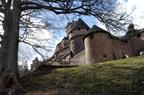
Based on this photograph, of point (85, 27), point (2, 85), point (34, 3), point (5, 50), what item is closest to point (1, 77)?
point (2, 85)

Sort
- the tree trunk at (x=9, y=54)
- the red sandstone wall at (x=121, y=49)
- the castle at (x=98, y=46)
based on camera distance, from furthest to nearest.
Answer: the red sandstone wall at (x=121, y=49)
the castle at (x=98, y=46)
the tree trunk at (x=9, y=54)

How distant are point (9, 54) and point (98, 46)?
118 ft

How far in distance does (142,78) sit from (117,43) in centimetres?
4108

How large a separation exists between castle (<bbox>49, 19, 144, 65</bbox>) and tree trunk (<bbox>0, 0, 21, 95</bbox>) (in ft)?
80.6

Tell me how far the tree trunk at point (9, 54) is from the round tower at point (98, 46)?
3379 cm

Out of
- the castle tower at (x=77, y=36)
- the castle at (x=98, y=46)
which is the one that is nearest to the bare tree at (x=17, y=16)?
the castle at (x=98, y=46)

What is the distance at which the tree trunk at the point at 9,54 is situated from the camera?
13.3m

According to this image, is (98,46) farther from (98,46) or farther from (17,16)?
(17,16)

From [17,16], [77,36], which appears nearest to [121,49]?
[77,36]

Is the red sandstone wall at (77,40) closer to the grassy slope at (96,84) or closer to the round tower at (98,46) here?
the round tower at (98,46)

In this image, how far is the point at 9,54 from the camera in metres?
14.6

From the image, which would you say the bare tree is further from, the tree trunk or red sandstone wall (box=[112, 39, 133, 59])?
red sandstone wall (box=[112, 39, 133, 59])

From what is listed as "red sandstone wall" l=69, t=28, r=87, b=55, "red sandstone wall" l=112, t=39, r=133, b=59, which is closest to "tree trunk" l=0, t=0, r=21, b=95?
"red sandstone wall" l=112, t=39, r=133, b=59

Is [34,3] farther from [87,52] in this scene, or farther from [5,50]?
[87,52]
